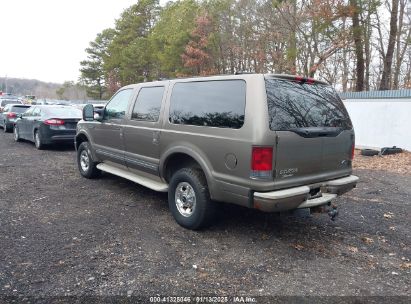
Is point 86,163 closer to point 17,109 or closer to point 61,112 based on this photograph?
point 61,112

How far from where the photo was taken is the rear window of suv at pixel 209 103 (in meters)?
4.06

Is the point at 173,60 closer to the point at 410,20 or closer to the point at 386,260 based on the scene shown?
the point at 410,20

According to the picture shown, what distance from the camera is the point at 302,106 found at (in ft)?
13.8

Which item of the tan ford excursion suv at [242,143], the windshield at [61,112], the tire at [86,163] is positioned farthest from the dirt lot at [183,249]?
the windshield at [61,112]

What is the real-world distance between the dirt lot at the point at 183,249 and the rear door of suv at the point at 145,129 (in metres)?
0.76

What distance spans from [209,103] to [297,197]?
1573mm

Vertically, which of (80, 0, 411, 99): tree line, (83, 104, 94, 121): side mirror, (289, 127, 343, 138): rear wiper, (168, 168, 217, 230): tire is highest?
(80, 0, 411, 99): tree line

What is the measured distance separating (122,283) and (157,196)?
3013 millimetres

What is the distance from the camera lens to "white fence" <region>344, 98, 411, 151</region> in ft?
40.3

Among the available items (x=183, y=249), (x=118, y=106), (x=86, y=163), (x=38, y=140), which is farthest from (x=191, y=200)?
(x=38, y=140)

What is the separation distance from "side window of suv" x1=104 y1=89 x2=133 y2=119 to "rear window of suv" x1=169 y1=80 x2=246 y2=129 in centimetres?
135

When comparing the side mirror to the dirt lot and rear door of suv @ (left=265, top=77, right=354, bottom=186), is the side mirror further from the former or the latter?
rear door of suv @ (left=265, top=77, right=354, bottom=186)

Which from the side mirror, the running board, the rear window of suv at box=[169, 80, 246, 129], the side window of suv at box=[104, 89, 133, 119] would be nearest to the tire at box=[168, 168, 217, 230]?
the running board

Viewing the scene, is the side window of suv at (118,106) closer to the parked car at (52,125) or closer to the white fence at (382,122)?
the parked car at (52,125)
